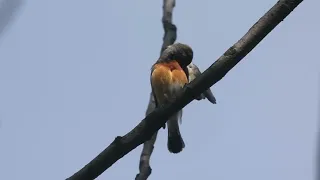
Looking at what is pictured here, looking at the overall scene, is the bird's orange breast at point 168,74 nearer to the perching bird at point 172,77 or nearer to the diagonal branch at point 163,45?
the perching bird at point 172,77

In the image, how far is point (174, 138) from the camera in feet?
17.1

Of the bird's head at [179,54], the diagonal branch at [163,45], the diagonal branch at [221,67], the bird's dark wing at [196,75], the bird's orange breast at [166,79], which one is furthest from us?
the bird's dark wing at [196,75]

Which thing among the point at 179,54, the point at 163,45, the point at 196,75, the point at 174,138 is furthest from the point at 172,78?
the point at 196,75

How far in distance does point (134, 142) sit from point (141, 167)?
3.03 ft

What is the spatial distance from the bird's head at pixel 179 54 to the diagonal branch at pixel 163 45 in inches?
2.9

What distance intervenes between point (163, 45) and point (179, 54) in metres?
0.25

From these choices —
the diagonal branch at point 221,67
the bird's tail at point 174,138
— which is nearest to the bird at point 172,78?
the bird's tail at point 174,138

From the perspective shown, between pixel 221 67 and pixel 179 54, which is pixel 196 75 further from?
pixel 221 67

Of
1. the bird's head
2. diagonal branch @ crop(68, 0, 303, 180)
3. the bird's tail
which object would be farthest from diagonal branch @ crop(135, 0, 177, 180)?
diagonal branch @ crop(68, 0, 303, 180)

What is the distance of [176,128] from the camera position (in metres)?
5.32

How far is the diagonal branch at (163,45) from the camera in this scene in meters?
3.72

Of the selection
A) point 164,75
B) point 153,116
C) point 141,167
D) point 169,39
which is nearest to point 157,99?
point 164,75

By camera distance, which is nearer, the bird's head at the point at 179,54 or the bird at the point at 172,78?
the bird at the point at 172,78

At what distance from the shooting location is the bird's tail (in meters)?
5.18
